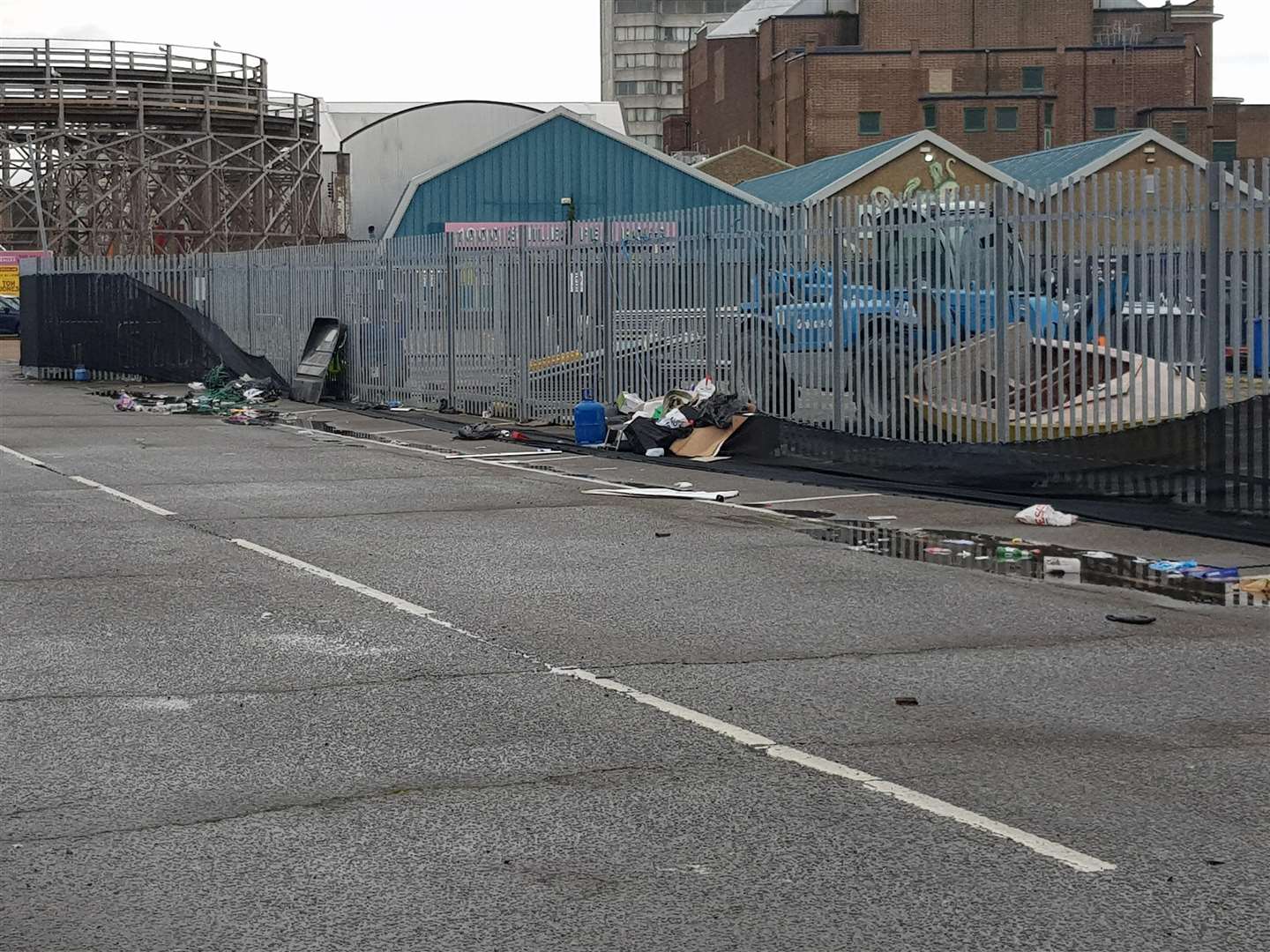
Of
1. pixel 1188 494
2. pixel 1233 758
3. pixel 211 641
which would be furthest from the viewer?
pixel 1188 494

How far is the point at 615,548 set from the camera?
1302 cm

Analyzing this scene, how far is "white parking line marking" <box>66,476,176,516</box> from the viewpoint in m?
15.3

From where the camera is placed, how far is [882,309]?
1880cm

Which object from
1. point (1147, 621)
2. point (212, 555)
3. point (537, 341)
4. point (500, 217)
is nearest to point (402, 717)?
point (1147, 621)

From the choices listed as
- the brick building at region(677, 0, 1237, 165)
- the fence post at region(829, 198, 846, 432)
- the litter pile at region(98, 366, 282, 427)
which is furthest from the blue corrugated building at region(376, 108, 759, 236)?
the brick building at region(677, 0, 1237, 165)

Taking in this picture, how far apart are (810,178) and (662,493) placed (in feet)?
153

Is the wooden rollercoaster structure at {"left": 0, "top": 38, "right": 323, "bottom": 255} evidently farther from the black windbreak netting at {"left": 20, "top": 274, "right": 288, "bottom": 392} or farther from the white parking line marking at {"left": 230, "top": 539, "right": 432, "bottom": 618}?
the white parking line marking at {"left": 230, "top": 539, "right": 432, "bottom": 618}

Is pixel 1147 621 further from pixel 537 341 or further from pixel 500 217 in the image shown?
pixel 500 217

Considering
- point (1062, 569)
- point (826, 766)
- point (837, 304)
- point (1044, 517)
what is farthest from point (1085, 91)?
point (826, 766)

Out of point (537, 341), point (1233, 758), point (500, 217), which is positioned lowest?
point (1233, 758)

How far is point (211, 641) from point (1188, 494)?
8.20 meters

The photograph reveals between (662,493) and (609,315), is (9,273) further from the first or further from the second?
(662,493)

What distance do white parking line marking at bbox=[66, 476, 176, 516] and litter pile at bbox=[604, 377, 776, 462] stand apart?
20.3 ft

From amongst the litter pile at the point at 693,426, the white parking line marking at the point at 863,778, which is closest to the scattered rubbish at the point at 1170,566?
the white parking line marking at the point at 863,778
